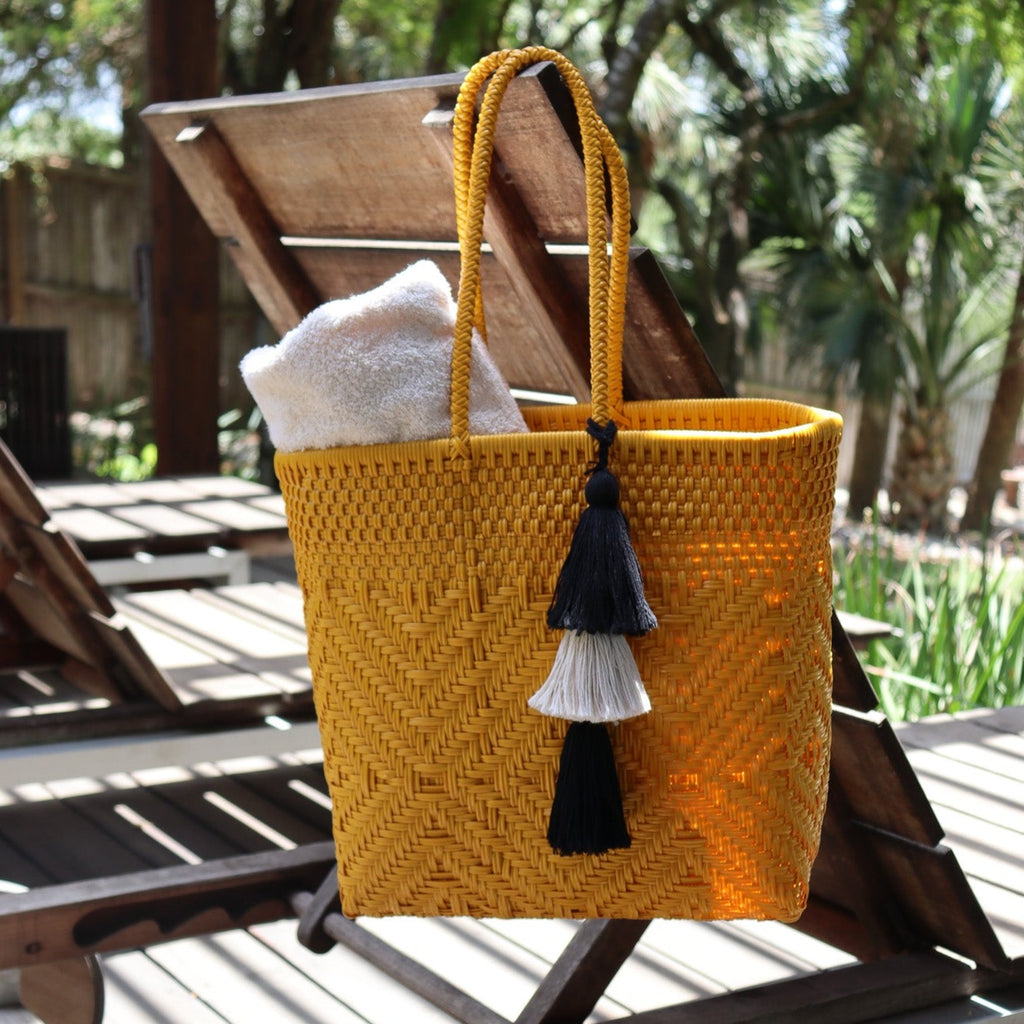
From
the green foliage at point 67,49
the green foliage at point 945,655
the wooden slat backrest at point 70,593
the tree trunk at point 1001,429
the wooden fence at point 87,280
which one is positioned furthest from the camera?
the green foliage at point 67,49

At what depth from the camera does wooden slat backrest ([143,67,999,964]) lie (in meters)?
1.39

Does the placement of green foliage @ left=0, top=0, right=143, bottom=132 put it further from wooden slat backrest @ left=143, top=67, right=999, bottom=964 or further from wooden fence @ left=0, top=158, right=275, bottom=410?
wooden slat backrest @ left=143, top=67, right=999, bottom=964

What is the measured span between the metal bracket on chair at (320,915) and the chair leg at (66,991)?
280 mm

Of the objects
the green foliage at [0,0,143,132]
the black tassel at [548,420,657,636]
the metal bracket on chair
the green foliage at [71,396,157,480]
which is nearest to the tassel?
the black tassel at [548,420,657,636]

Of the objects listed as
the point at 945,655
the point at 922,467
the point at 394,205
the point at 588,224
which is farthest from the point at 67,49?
the point at 588,224

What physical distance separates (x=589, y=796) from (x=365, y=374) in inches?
16.8

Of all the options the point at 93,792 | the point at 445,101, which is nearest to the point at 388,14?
the point at 93,792

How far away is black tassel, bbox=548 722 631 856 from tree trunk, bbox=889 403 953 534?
7905 millimetres

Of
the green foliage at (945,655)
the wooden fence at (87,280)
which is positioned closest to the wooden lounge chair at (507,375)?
the green foliage at (945,655)

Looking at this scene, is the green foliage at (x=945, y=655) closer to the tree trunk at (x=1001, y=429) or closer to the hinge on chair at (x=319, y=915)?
the hinge on chair at (x=319, y=915)

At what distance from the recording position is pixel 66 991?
5.94ft

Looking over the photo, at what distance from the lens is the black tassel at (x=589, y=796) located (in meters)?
1.19

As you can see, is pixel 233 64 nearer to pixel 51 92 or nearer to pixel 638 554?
pixel 51 92

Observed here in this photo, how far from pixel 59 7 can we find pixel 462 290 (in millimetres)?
10207
